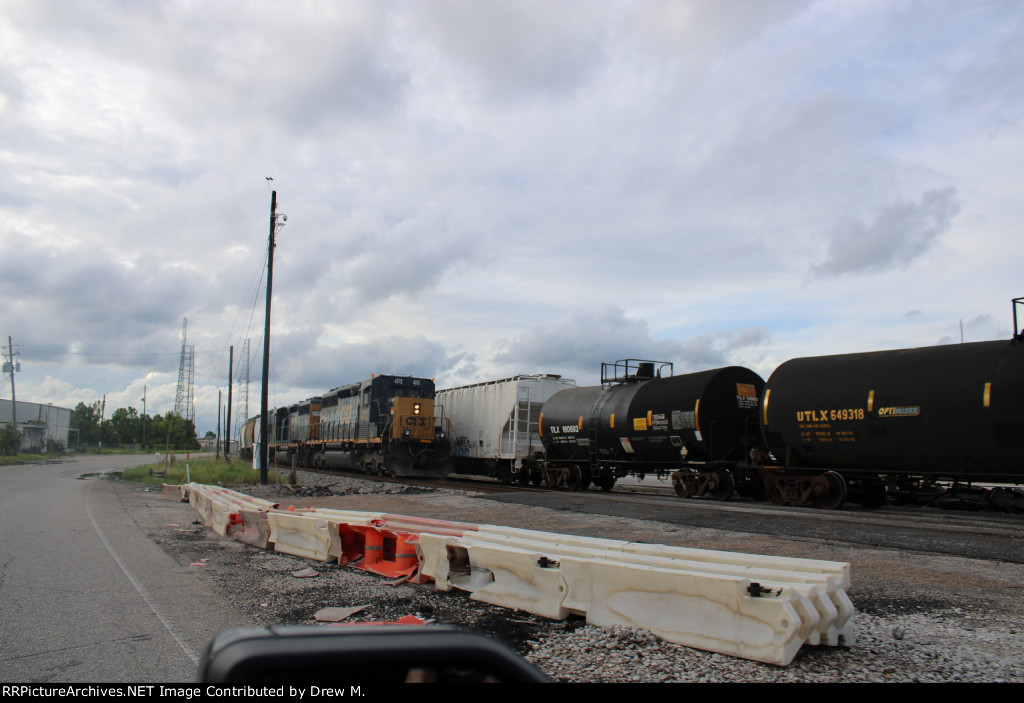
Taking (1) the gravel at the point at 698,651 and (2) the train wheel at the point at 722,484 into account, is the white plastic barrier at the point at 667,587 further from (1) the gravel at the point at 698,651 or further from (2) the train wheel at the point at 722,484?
(2) the train wheel at the point at 722,484

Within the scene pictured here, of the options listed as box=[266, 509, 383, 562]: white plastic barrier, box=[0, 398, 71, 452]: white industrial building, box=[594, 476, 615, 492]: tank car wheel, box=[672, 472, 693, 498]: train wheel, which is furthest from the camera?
box=[0, 398, 71, 452]: white industrial building

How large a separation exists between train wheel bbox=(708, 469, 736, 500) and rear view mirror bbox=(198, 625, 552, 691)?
1628cm

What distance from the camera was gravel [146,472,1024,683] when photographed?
159 inches

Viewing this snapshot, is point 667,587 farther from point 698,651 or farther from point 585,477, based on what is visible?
point 585,477

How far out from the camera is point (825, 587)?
4.43m

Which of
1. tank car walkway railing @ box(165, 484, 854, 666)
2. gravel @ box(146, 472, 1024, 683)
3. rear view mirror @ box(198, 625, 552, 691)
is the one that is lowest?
gravel @ box(146, 472, 1024, 683)

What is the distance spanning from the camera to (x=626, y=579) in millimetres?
5012

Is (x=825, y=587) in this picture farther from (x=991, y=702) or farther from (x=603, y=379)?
(x=603, y=379)

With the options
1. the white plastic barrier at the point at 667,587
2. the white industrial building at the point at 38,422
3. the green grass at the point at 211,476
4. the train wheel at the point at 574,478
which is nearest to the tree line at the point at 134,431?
the white industrial building at the point at 38,422

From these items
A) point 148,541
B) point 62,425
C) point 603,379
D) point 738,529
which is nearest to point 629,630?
point 738,529

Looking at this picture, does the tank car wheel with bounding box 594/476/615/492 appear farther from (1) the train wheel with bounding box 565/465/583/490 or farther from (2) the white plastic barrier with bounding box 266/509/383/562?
(2) the white plastic barrier with bounding box 266/509/383/562

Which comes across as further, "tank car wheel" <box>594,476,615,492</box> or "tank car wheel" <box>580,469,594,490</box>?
"tank car wheel" <box>580,469,594,490</box>

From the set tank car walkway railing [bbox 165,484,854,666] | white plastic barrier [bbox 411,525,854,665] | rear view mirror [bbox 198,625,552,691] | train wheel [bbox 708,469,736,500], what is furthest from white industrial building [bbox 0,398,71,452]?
rear view mirror [bbox 198,625,552,691]

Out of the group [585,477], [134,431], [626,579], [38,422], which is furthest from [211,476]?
[134,431]
